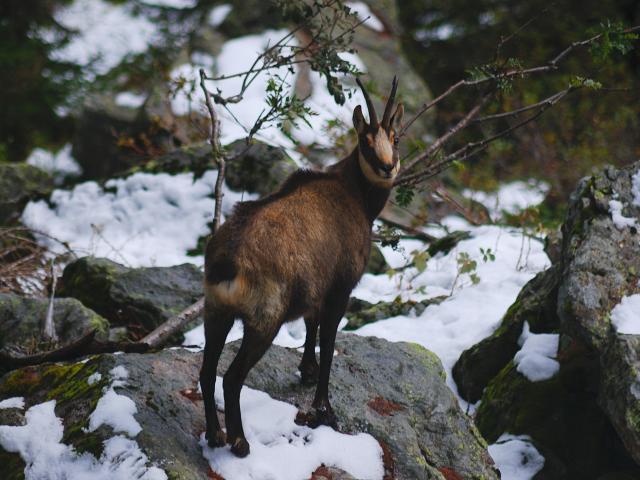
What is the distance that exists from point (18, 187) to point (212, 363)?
283 inches

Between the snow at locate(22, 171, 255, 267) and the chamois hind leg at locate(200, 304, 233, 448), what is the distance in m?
4.64

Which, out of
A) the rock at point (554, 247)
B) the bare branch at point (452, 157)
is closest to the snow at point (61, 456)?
the bare branch at point (452, 157)

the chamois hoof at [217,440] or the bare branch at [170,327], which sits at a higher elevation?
the bare branch at [170,327]

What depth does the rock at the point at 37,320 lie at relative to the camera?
607 centimetres

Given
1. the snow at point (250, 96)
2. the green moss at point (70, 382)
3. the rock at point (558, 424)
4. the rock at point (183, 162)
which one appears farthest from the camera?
the snow at point (250, 96)

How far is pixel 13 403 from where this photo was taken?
4309 mm

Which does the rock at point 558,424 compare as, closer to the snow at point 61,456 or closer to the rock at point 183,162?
the snow at point 61,456

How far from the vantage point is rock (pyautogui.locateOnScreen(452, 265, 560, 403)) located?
239 inches

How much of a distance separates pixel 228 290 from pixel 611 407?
8.23 ft

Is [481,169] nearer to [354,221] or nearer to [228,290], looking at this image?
[354,221]

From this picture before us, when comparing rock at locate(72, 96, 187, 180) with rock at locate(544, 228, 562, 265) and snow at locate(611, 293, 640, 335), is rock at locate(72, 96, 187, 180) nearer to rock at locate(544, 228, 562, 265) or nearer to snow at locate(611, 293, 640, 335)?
rock at locate(544, 228, 562, 265)

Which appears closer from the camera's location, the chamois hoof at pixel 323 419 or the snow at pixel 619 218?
the chamois hoof at pixel 323 419

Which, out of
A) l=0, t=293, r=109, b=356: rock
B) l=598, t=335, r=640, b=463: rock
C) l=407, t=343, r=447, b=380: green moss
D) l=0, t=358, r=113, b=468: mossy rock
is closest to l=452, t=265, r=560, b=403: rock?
l=407, t=343, r=447, b=380: green moss

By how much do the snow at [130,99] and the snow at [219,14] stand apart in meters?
1.92
